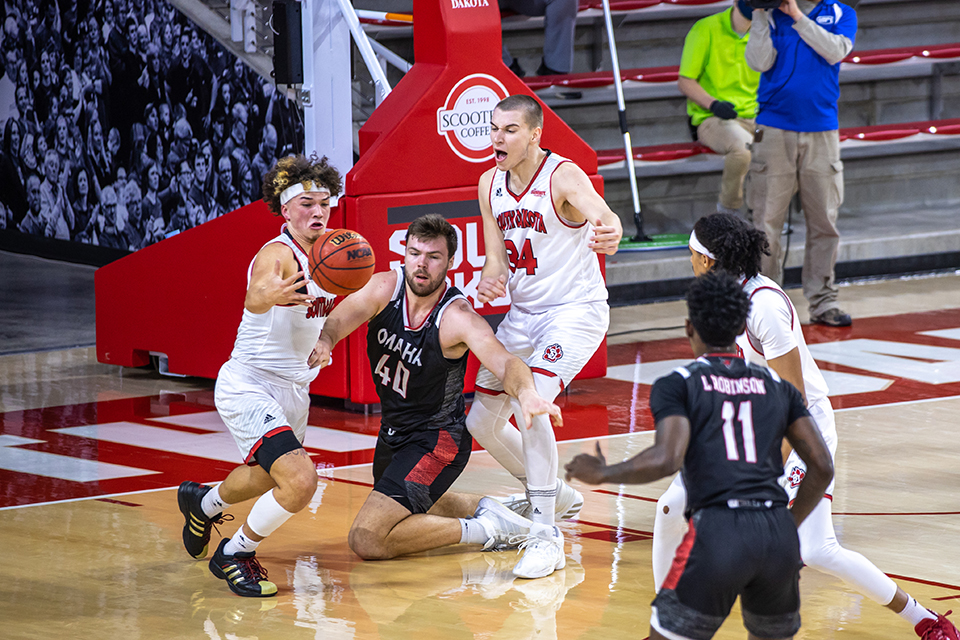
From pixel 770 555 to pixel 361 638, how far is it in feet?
5.60

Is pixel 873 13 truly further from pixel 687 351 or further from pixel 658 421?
pixel 658 421

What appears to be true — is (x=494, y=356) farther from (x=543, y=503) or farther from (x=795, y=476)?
(x=795, y=476)

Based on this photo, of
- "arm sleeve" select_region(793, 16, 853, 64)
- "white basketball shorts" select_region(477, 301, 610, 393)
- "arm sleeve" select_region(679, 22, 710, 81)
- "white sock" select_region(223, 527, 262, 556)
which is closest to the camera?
"white sock" select_region(223, 527, 262, 556)

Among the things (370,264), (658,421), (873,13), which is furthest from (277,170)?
(873,13)

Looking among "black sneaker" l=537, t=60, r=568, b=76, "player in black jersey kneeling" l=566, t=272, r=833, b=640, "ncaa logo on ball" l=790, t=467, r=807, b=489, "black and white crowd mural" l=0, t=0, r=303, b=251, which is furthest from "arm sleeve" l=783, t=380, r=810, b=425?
"black sneaker" l=537, t=60, r=568, b=76

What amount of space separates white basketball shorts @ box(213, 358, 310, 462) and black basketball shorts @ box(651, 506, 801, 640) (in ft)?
7.48

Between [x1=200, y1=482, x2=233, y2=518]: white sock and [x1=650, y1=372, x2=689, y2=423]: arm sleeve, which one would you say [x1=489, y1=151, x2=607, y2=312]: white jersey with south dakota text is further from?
[x1=650, y1=372, x2=689, y2=423]: arm sleeve

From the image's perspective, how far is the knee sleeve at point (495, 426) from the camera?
5.94 meters

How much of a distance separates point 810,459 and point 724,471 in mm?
279

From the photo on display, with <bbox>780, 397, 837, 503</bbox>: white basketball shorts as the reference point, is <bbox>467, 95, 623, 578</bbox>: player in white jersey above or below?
above

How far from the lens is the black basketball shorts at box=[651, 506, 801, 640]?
3.41 metres

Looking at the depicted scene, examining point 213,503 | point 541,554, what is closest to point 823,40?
point 541,554

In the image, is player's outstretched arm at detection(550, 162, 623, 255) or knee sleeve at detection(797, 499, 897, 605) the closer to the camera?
knee sleeve at detection(797, 499, 897, 605)

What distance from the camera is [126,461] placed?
7176 mm
